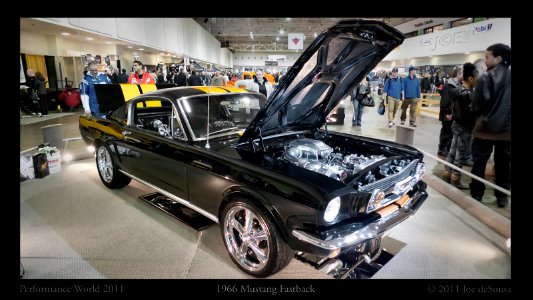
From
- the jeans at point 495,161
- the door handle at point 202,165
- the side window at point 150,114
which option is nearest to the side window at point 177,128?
the door handle at point 202,165

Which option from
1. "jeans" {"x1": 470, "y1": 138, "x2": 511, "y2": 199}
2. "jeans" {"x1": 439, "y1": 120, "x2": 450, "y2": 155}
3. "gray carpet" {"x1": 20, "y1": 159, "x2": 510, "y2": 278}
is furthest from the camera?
"jeans" {"x1": 439, "y1": 120, "x2": 450, "y2": 155}

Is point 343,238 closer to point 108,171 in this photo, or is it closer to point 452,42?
point 108,171

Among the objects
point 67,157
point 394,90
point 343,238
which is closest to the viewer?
point 343,238

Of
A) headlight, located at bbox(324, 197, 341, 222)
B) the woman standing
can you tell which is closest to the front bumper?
headlight, located at bbox(324, 197, 341, 222)

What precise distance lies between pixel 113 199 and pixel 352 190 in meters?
3.01

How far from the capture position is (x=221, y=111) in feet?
10.9

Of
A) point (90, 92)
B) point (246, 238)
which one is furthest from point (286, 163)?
point (90, 92)

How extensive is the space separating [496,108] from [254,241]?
2353mm

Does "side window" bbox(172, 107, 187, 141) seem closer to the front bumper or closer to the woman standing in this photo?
the front bumper

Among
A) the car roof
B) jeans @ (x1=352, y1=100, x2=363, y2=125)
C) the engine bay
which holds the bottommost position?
the engine bay

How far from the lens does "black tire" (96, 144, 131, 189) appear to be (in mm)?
3912

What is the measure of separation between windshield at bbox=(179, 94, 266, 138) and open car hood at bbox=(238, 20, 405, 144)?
44 centimetres

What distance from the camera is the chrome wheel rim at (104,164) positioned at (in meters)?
4.01
